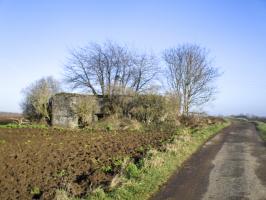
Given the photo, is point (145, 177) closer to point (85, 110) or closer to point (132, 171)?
point (132, 171)

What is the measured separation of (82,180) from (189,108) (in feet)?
130

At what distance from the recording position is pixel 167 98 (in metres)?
38.1

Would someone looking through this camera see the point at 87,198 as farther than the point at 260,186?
No

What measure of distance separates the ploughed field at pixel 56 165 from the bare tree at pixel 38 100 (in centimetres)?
1783

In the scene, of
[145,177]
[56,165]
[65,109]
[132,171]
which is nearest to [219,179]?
[145,177]

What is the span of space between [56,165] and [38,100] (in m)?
26.2

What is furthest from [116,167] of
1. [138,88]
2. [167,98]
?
[138,88]

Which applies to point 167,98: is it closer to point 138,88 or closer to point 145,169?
point 138,88

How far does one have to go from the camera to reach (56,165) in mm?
13500

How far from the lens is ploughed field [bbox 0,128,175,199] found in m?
10.1

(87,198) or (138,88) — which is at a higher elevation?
(138,88)

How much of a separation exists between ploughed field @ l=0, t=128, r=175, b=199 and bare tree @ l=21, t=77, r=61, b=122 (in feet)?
58.5

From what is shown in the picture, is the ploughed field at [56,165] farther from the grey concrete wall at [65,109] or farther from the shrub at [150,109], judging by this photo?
the shrub at [150,109]

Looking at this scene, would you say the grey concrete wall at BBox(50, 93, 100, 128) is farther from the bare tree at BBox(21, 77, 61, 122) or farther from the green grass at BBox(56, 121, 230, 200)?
the green grass at BBox(56, 121, 230, 200)
